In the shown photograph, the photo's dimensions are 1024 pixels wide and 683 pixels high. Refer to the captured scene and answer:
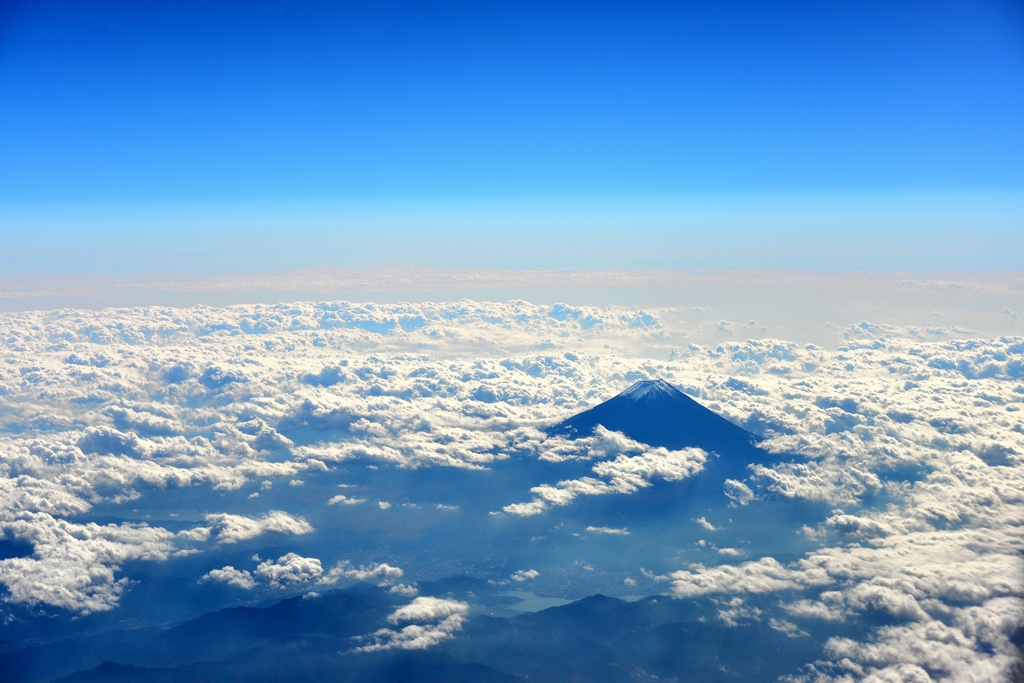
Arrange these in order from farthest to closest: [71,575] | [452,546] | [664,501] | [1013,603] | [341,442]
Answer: [341,442] → [664,501] → [452,546] → [71,575] → [1013,603]

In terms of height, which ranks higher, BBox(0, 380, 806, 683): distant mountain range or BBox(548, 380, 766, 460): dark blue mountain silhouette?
BBox(548, 380, 766, 460): dark blue mountain silhouette

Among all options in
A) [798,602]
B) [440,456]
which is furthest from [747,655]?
[440,456]

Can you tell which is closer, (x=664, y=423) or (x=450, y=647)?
(x=450, y=647)

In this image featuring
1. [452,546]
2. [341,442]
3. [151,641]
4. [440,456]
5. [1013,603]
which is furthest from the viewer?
[341,442]

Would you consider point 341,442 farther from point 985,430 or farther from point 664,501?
point 985,430

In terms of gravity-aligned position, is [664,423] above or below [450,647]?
above

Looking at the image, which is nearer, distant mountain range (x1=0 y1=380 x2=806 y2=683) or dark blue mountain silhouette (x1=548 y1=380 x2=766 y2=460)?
distant mountain range (x1=0 y1=380 x2=806 y2=683)

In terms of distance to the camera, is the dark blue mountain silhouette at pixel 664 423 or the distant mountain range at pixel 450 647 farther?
the dark blue mountain silhouette at pixel 664 423

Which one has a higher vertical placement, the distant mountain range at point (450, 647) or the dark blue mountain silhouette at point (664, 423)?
the dark blue mountain silhouette at point (664, 423)
